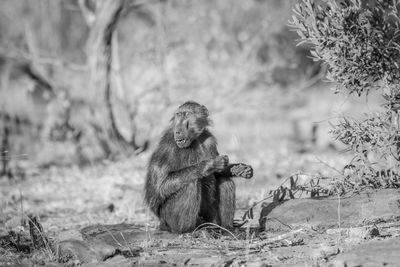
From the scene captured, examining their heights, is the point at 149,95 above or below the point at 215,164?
above

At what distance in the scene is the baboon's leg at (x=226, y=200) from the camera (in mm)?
6027

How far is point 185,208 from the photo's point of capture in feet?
19.1

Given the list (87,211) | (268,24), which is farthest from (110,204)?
(268,24)

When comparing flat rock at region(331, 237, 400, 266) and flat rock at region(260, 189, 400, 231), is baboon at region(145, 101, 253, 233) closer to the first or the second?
flat rock at region(260, 189, 400, 231)

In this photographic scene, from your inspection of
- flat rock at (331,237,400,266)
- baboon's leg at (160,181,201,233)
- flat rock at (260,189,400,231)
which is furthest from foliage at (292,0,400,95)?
flat rock at (331,237,400,266)

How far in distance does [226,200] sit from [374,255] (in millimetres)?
1883

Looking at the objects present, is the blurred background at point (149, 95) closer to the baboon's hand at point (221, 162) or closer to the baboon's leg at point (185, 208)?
the baboon's leg at point (185, 208)

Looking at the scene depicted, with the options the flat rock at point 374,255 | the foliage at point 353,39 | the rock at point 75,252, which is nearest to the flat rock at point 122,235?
the rock at point 75,252

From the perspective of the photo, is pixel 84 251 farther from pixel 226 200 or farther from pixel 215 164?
pixel 226 200

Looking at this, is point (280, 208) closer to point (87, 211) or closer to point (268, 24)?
point (87, 211)

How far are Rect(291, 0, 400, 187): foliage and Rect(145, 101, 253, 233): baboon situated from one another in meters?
1.20

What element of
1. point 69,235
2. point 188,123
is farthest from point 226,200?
point 69,235

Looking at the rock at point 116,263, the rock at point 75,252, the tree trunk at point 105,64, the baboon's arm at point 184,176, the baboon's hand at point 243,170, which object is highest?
the tree trunk at point 105,64

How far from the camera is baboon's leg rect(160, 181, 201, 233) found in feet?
19.1
